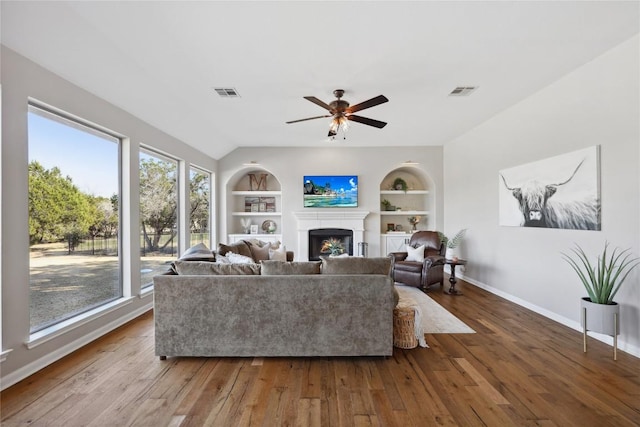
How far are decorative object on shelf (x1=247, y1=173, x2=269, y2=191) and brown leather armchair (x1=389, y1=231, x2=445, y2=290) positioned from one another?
3.63m

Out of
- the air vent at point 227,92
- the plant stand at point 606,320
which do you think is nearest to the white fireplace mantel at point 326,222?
the air vent at point 227,92

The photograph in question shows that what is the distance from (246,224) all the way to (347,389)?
549 cm

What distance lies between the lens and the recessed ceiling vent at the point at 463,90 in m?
3.69

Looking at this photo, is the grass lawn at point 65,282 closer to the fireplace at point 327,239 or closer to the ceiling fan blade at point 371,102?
the ceiling fan blade at point 371,102

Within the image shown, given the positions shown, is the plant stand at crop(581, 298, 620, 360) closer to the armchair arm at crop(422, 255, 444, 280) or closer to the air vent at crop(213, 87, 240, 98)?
the armchair arm at crop(422, 255, 444, 280)

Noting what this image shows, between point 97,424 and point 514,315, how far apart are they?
4.36 m

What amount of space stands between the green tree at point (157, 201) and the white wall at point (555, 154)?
17.6ft

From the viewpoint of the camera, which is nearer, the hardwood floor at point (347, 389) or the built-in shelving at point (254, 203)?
the hardwood floor at point (347, 389)

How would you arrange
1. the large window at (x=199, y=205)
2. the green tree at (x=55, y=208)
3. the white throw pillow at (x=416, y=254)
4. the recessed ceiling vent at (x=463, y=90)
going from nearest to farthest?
1. the green tree at (x=55, y=208)
2. the recessed ceiling vent at (x=463, y=90)
3. the white throw pillow at (x=416, y=254)
4. the large window at (x=199, y=205)

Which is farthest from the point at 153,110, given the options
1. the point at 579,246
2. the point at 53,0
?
the point at 579,246

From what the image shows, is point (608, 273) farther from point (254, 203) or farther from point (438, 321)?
point (254, 203)

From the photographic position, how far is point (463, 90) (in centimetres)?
378

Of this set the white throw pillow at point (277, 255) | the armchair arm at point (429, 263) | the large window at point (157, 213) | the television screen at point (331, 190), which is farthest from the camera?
the television screen at point (331, 190)

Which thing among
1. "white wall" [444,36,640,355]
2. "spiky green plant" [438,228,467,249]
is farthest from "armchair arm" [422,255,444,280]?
"white wall" [444,36,640,355]
